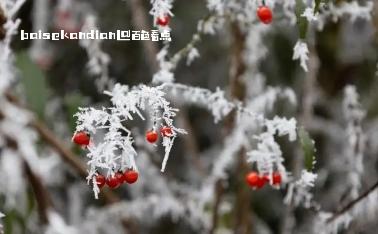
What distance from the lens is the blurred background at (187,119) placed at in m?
1.33

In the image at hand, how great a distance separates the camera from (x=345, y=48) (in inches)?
76.2

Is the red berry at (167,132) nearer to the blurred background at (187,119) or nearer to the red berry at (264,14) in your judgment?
the red berry at (264,14)

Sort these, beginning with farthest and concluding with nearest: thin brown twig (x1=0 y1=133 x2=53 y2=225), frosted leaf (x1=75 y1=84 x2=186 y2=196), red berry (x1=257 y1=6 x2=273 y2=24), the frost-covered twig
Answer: thin brown twig (x1=0 y1=133 x2=53 y2=225) → the frost-covered twig → red berry (x1=257 y1=6 x2=273 y2=24) → frosted leaf (x1=75 y1=84 x2=186 y2=196)

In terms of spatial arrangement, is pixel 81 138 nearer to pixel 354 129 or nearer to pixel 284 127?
pixel 284 127

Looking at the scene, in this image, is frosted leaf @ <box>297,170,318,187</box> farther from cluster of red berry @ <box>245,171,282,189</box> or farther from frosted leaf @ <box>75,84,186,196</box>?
frosted leaf @ <box>75,84,186,196</box>

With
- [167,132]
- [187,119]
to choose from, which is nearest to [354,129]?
[167,132]

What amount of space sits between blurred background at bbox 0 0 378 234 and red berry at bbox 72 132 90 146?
399 mm

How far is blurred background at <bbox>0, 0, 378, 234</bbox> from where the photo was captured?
133 cm

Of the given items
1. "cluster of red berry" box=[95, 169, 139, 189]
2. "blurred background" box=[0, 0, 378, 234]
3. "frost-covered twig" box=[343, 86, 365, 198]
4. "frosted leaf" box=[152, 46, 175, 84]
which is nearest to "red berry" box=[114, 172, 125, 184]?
"cluster of red berry" box=[95, 169, 139, 189]

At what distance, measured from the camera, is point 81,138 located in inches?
29.5

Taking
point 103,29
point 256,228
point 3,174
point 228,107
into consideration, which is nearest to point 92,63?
point 228,107

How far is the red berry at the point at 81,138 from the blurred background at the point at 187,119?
399mm

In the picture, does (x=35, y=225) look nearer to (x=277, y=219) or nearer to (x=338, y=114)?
(x=277, y=219)

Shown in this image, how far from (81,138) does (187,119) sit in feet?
3.94
